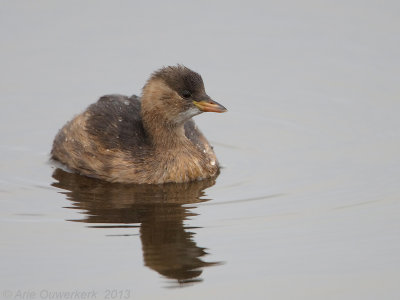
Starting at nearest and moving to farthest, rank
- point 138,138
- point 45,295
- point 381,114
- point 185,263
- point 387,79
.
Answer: point 45,295 < point 185,263 < point 138,138 < point 381,114 < point 387,79

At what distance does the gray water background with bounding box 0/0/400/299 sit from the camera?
33.6 ft

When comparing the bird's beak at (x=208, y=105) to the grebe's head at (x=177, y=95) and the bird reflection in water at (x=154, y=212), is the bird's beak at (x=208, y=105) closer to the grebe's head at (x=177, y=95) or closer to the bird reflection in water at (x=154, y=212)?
the grebe's head at (x=177, y=95)

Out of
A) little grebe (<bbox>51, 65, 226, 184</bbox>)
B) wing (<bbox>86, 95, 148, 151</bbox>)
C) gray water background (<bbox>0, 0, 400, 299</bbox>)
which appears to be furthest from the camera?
wing (<bbox>86, 95, 148, 151</bbox>)

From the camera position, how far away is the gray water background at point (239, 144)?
10250 millimetres

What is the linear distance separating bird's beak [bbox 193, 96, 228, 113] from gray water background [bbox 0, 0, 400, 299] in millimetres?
963

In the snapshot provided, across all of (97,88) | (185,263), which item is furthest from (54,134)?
(185,263)

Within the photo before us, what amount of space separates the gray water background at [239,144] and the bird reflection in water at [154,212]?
0.20 ft

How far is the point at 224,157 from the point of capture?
1404 cm

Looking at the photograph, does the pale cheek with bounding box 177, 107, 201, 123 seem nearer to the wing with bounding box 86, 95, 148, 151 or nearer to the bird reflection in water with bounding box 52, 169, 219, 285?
the wing with bounding box 86, 95, 148, 151

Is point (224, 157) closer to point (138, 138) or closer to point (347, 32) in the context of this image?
point (138, 138)

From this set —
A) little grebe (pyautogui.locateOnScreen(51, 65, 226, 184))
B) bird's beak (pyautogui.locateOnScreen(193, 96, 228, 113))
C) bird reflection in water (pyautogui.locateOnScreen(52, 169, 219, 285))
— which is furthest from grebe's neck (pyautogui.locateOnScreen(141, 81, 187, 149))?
bird reflection in water (pyautogui.locateOnScreen(52, 169, 219, 285))

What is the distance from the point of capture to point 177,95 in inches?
512

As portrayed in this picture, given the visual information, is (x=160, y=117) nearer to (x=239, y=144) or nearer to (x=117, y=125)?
(x=117, y=125)

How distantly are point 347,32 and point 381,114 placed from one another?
3.19m
